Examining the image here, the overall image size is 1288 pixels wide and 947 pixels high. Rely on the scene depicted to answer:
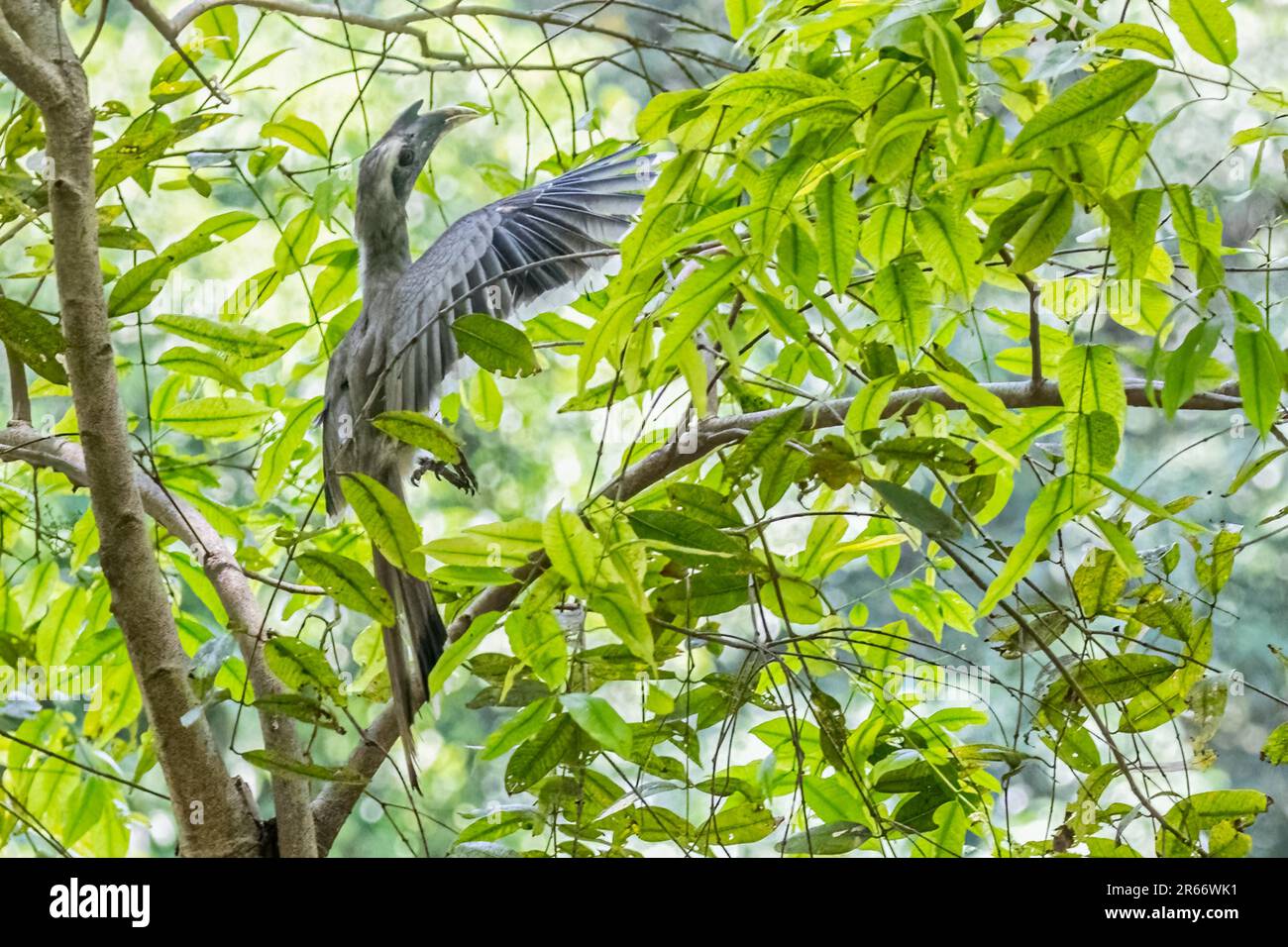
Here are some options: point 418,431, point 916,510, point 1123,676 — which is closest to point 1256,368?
point 916,510

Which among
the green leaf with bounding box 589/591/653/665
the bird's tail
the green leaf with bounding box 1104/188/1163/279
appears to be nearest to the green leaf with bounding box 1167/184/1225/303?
the green leaf with bounding box 1104/188/1163/279

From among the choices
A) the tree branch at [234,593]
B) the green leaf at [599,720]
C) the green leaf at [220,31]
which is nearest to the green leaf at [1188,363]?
the green leaf at [599,720]

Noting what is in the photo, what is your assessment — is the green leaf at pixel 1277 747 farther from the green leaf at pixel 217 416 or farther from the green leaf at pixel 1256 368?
the green leaf at pixel 217 416

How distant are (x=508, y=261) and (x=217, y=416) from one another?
8.4 inches

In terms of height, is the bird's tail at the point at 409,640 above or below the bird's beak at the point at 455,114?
below

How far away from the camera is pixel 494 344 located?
1.81 feet

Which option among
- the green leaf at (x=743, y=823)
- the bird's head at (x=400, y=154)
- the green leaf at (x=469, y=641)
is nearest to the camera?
the green leaf at (x=469, y=641)

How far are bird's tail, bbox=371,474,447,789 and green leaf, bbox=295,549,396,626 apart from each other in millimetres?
136

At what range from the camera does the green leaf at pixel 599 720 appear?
16.8 inches

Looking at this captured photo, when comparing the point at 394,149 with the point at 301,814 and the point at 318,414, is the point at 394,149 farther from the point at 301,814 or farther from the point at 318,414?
the point at 301,814

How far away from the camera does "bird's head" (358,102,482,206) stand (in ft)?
2.61

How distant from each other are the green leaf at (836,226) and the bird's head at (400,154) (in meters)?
0.44

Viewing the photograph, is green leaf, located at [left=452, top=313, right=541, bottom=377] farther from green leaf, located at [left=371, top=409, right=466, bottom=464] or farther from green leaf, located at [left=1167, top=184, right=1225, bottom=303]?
green leaf, located at [left=1167, top=184, right=1225, bottom=303]

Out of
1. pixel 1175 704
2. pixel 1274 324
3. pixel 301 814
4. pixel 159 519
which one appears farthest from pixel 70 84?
pixel 1274 324
